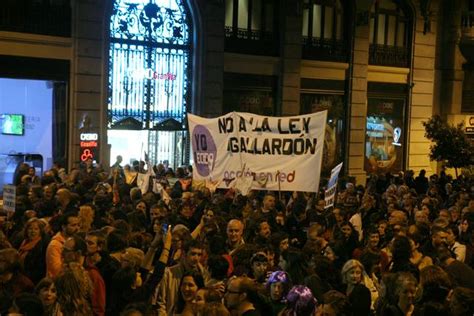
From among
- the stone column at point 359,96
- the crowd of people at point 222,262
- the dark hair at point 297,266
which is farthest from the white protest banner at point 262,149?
the stone column at point 359,96

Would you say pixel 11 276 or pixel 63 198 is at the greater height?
pixel 63 198

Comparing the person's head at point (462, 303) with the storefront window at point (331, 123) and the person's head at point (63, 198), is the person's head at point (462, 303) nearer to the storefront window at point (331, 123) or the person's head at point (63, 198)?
the person's head at point (63, 198)

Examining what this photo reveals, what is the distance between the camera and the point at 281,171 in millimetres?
13328

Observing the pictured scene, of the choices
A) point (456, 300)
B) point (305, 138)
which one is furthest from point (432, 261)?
point (305, 138)

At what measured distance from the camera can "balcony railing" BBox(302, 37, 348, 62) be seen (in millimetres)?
26000

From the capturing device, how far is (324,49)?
26.5 m

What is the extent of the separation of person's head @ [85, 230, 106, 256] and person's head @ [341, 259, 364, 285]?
94.0 inches

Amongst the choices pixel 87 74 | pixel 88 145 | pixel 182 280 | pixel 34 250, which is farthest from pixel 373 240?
pixel 87 74

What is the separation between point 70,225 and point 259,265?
2.26 metres

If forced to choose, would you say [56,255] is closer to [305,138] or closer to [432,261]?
[432,261]

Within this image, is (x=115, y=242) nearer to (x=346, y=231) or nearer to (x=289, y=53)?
(x=346, y=231)

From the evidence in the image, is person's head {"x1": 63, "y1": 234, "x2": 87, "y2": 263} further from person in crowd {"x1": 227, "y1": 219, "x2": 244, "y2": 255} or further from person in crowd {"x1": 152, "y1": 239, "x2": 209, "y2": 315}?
person in crowd {"x1": 227, "y1": 219, "x2": 244, "y2": 255}

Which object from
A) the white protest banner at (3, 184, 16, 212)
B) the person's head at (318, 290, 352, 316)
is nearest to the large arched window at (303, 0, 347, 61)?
the white protest banner at (3, 184, 16, 212)

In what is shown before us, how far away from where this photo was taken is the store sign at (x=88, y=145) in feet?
68.4
